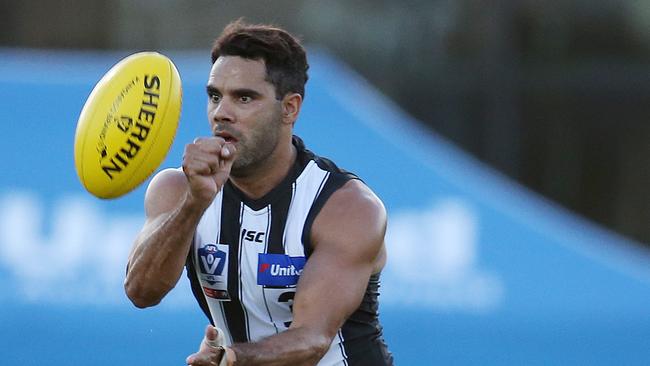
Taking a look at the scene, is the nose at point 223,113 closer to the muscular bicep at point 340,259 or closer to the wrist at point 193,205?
the wrist at point 193,205

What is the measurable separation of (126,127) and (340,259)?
0.98 metres

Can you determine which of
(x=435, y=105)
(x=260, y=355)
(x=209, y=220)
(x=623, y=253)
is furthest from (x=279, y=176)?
(x=435, y=105)

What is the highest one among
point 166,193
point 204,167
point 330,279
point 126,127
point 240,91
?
point 240,91

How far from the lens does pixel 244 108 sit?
5.07 metres

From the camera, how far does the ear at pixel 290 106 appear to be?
525cm

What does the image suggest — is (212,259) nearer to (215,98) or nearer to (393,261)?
(215,98)

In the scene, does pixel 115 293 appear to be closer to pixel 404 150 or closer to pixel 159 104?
pixel 404 150

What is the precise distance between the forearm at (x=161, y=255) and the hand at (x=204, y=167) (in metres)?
0.09

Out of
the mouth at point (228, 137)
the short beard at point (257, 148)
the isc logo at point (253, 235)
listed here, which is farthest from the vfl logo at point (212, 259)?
the mouth at point (228, 137)

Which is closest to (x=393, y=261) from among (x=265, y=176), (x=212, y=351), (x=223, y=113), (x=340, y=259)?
(x=265, y=176)

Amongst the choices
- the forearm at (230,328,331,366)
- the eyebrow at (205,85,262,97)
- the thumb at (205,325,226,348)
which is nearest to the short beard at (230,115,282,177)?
the eyebrow at (205,85,262,97)

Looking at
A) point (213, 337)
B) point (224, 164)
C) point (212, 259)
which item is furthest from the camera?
point (212, 259)

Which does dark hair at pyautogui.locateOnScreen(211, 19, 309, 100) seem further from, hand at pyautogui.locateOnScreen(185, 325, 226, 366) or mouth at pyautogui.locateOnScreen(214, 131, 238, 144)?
hand at pyautogui.locateOnScreen(185, 325, 226, 366)

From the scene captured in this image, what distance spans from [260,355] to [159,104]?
1.13 meters
